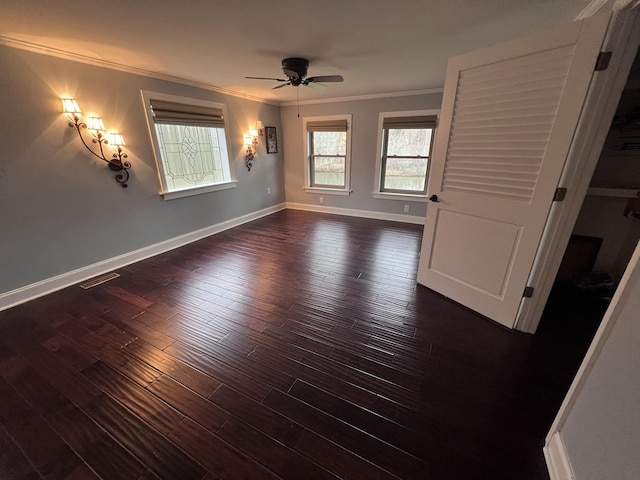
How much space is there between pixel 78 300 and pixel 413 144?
5.17m

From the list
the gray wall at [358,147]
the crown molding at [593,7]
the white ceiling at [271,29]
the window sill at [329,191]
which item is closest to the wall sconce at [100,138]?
the white ceiling at [271,29]

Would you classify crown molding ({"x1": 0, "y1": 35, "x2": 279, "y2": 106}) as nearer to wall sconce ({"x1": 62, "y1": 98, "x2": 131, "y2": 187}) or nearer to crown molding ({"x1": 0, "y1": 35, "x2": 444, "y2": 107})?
crown molding ({"x1": 0, "y1": 35, "x2": 444, "y2": 107})

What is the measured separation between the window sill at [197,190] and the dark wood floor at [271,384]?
1349 mm

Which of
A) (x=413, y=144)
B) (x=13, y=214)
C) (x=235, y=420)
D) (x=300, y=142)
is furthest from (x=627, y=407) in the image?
(x=300, y=142)

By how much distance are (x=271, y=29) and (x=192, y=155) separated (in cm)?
256

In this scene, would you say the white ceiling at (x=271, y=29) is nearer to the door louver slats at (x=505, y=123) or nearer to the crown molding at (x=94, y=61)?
the crown molding at (x=94, y=61)

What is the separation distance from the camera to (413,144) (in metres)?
4.66

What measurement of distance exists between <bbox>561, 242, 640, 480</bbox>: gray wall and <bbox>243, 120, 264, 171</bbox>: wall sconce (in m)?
4.90

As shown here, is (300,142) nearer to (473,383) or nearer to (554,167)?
(554,167)

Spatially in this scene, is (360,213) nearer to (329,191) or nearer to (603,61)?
(329,191)

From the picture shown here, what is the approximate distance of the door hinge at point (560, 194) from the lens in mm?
1704

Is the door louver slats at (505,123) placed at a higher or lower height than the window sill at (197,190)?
higher

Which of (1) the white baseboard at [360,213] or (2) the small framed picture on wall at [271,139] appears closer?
(1) the white baseboard at [360,213]

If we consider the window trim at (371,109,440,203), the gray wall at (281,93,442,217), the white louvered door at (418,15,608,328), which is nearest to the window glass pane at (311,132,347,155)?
the gray wall at (281,93,442,217)
